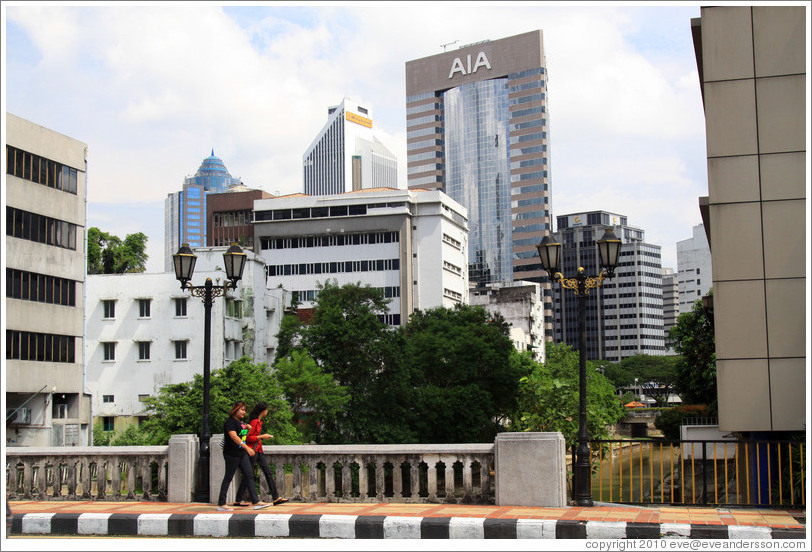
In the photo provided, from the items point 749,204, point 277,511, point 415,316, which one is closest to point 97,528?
point 277,511

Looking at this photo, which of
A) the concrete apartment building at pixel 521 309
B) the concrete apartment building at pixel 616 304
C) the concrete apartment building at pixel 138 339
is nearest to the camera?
the concrete apartment building at pixel 138 339

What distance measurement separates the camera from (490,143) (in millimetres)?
164250

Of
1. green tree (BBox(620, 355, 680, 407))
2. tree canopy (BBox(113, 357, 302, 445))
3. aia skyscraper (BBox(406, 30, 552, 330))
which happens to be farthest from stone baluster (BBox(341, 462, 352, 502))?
aia skyscraper (BBox(406, 30, 552, 330))

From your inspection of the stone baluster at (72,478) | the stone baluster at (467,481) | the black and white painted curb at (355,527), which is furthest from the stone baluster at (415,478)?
the stone baluster at (72,478)

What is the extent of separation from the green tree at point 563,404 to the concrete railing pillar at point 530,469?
197cm

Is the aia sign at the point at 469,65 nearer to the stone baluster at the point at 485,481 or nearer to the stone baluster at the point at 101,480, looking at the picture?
the stone baluster at the point at 101,480

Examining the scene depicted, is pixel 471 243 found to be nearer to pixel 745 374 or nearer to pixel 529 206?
pixel 529 206

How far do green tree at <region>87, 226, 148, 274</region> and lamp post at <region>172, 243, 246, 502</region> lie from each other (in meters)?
66.4

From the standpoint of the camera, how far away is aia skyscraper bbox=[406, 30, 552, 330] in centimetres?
15600

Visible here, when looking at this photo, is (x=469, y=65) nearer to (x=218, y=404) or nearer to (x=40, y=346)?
(x=40, y=346)

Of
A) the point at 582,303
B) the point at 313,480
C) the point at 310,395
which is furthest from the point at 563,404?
the point at 310,395

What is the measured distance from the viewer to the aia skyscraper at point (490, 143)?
156000 mm

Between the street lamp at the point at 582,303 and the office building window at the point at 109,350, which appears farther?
the office building window at the point at 109,350

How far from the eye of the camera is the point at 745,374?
56.1 feet
